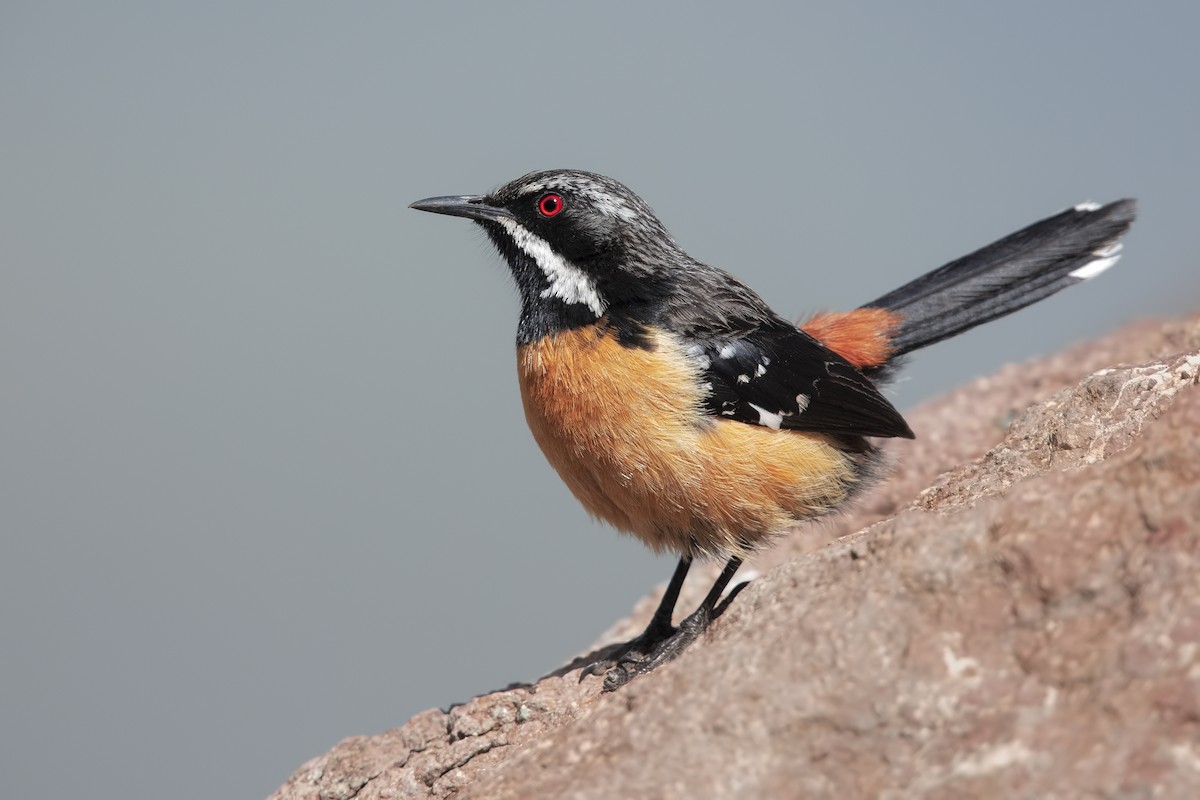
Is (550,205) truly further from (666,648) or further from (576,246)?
(666,648)

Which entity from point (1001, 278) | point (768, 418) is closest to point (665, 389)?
point (768, 418)

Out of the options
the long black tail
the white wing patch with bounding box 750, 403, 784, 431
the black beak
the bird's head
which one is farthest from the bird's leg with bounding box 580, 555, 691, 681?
the black beak

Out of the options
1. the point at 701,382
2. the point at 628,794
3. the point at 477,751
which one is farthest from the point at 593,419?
the point at 628,794

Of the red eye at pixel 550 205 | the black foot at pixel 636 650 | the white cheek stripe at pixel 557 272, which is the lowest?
the black foot at pixel 636 650

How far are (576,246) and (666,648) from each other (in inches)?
91.0

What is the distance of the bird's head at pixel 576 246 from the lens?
6.40 m

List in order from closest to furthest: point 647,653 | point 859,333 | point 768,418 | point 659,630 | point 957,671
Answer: point 957,671 → point 768,418 → point 647,653 → point 659,630 → point 859,333

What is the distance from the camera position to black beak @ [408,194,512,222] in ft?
22.5

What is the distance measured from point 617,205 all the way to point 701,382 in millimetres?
1262

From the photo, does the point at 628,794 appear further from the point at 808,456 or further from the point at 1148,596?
the point at 808,456

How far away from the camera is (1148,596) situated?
3.57 meters

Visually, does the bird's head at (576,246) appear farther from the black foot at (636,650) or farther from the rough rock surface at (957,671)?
the rough rock surface at (957,671)

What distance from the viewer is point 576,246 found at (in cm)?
659

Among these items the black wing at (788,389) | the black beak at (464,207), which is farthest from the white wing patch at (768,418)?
the black beak at (464,207)
